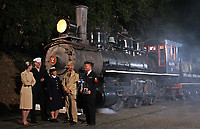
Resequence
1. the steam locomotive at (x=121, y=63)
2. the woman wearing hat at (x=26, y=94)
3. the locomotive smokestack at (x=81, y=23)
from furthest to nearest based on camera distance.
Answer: the locomotive smokestack at (x=81, y=23) < the steam locomotive at (x=121, y=63) < the woman wearing hat at (x=26, y=94)

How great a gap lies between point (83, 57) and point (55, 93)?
5.39 ft

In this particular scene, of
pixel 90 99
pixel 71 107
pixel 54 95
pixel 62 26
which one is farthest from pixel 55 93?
pixel 62 26

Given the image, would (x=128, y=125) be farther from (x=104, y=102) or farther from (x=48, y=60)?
(x=48, y=60)

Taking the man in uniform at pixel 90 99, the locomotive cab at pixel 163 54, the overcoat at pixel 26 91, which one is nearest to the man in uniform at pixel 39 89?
the overcoat at pixel 26 91

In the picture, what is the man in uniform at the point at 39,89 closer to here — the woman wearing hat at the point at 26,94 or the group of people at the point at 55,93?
the group of people at the point at 55,93

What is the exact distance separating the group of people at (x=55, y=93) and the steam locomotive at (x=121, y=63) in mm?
872

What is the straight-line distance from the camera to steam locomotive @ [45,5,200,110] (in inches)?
293

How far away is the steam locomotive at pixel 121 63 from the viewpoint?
7430mm

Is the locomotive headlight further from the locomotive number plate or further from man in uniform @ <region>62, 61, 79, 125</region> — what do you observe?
man in uniform @ <region>62, 61, 79, 125</region>

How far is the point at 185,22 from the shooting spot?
25.8 meters

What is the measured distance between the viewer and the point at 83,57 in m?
7.45

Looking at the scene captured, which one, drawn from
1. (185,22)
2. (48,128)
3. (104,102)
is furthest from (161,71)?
(185,22)

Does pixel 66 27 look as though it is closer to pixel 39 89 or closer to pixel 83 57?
pixel 83 57

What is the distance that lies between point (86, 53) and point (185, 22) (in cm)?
2112
